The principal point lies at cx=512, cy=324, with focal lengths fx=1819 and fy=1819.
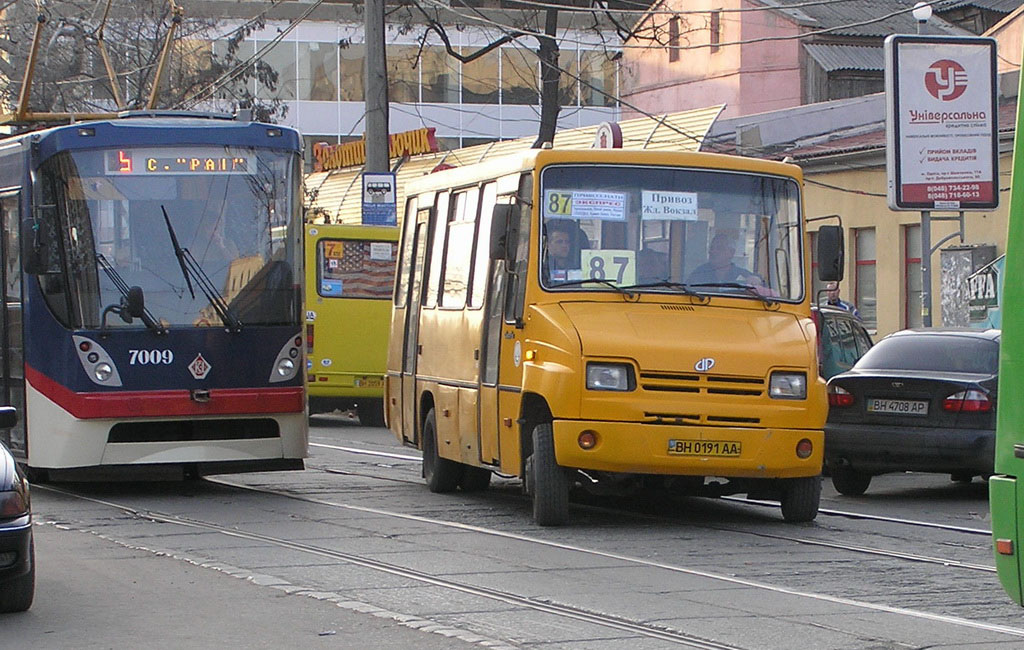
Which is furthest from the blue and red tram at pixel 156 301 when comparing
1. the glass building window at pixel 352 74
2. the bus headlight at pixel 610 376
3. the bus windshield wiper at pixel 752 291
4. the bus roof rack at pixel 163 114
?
the glass building window at pixel 352 74

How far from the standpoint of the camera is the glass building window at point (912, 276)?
3056 cm

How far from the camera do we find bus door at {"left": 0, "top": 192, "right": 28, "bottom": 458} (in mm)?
14500

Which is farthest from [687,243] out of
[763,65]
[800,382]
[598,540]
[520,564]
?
[763,65]

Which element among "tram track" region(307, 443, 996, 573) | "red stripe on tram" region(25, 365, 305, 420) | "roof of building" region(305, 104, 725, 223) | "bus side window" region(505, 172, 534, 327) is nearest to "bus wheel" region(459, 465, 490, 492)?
"tram track" region(307, 443, 996, 573)

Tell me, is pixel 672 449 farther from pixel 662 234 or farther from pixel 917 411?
pixel 917 411

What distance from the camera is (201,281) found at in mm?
14242

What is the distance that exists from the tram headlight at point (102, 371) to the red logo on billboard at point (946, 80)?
1041 cm

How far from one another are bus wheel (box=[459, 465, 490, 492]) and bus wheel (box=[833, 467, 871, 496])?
3.11 meters

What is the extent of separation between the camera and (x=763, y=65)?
194 feet

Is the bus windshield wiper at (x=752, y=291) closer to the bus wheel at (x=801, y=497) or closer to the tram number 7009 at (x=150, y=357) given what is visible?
the bus wheel at (x=801, y=497)

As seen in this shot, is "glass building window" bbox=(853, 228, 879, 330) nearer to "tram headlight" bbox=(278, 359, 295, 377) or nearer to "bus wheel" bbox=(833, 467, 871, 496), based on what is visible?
"bus wheel" bbox=(833, 467, 871, 496)

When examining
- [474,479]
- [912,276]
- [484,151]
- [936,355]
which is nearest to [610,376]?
[474,479]

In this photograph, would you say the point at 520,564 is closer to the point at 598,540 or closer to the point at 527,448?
the point at 598,540

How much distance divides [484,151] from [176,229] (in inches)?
1093
